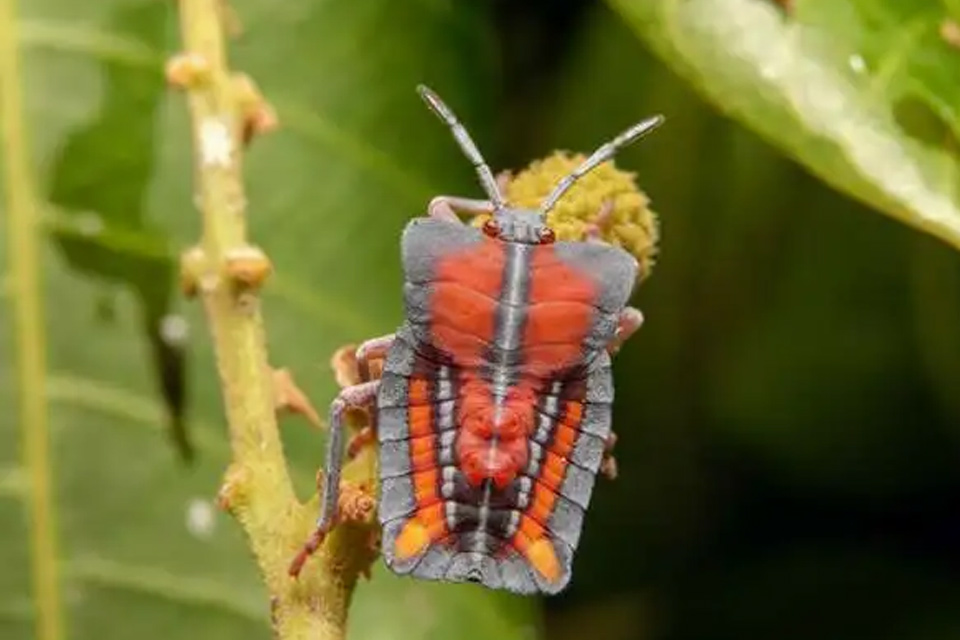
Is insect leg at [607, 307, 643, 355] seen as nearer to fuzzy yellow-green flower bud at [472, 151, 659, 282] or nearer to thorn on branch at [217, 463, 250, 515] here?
fuzzy yellow-green flower bud at [472, 151, 659, 282]

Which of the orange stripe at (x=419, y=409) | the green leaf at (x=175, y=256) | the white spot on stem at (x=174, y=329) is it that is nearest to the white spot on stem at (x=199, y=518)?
the green leaf at (x=175, y=256)

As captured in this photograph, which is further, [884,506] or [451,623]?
[884,506]

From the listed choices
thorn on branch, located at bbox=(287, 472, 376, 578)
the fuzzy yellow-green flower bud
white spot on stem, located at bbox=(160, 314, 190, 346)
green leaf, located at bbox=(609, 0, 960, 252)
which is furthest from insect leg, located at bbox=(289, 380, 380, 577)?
white spot on stem, located at bbox=(160, 314, 190, 346)

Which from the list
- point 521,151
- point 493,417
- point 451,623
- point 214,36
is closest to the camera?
point 493,417

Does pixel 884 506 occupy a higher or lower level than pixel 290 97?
lower

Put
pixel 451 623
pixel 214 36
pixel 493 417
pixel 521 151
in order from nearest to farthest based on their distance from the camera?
1. pixel 493 417
2. pixel 214 36
3. pixel 451 623
4. pixel 521 151

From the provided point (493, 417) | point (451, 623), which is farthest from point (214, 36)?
point (451, 623)

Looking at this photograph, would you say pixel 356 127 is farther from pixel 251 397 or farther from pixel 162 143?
pixel 251 397

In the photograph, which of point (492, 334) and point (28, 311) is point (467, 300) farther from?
point (28, 311)
